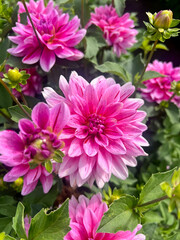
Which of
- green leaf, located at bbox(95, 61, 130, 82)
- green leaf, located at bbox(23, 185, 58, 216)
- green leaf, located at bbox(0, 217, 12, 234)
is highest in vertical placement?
green leaf, located at bbox(95, 61, 130, 82)

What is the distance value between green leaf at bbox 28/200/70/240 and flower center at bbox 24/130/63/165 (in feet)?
0.56

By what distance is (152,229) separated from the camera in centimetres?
92

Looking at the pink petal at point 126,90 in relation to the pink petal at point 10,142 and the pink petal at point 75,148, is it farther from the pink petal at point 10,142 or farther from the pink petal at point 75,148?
the pink petal at point 10,142

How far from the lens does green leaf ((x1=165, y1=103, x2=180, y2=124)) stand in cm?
116

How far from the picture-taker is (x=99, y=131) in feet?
2.25

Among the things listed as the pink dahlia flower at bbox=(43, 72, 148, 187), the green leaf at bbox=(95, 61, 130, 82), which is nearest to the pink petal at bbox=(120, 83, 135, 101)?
the pink dahlia flower at bbox=(43, 72, 148, 187)

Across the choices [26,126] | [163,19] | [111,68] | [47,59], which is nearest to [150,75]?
[111,68]

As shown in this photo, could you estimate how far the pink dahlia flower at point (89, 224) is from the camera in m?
0.66

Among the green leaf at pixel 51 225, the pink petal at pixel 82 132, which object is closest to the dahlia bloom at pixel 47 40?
the pink petal at pixel 82 132

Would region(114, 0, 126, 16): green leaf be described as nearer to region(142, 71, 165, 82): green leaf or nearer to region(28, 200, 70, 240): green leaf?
region(142, 71, 165, 82): green leaf

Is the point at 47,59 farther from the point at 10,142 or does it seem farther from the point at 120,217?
the point at 120,217

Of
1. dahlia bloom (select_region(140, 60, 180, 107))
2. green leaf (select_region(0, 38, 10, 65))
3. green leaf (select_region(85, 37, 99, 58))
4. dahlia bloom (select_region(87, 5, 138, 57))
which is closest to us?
green leaf (select_region(0, 38, 10, 65))

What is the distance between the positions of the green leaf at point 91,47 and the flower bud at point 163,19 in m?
0.26

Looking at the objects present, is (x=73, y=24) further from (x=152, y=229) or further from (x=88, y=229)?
(x=152, y=229)
